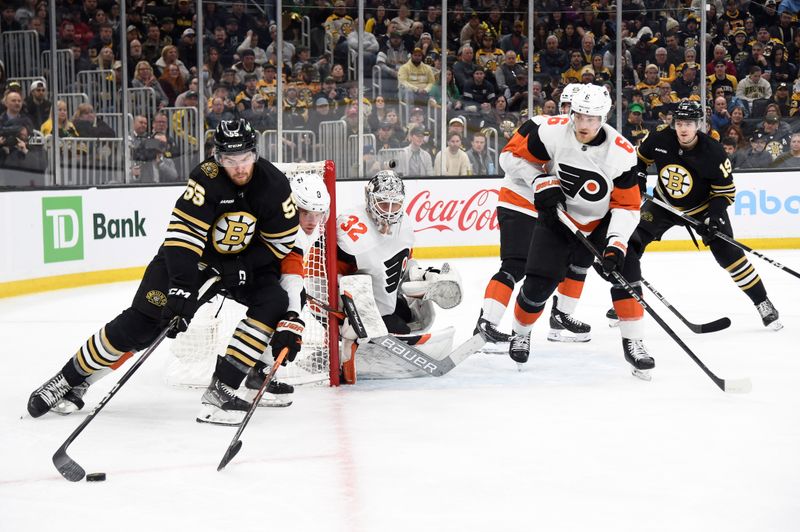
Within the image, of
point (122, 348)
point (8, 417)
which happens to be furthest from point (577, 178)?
point (8, 417)

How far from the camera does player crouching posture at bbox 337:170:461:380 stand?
3.97 m

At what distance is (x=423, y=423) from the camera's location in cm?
354

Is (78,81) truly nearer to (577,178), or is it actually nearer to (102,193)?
(102,193)

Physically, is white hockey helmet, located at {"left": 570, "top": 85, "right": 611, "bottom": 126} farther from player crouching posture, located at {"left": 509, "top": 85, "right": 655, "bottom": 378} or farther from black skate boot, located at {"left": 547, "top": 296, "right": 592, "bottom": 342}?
black skate boot, located at {"left": 547, "top": 296, "right": 592, "bottom": 342}

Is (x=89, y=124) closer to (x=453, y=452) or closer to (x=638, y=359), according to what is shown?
(x=638, y=359)

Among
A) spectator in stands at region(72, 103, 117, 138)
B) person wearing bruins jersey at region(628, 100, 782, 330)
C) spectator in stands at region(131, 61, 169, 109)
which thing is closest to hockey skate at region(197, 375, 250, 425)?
person wearing bruins jersey at region(628, 100, 782, 330)

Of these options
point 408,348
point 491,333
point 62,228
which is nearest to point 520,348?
point 491,333

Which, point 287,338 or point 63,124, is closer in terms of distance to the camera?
point 287,338

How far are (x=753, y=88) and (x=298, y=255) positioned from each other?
682 cm

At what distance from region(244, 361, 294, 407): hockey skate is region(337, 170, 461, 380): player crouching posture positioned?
331mm

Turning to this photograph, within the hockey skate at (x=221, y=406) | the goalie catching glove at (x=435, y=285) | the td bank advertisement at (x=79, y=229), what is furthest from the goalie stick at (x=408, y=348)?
the td bank advertisement at (x=79, y=229)

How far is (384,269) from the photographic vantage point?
4086 mm

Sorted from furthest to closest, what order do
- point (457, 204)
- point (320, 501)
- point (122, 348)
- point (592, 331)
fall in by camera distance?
point (457, 204) < point (592, 331) < point (122, 348) < point (320, 501)

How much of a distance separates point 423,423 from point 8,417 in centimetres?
131
